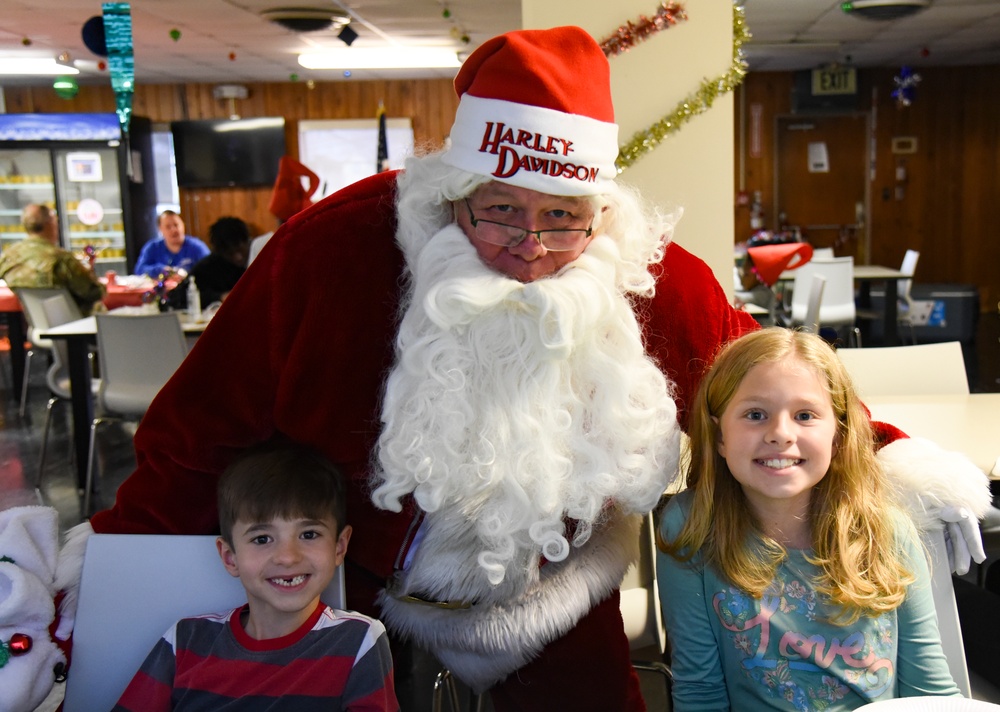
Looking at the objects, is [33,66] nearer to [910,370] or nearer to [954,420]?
[910,370]

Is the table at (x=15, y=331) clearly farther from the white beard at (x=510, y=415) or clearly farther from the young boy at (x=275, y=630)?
the white beard at (x=510, y=415)

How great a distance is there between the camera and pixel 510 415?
1.39 meters

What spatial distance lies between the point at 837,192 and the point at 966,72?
190cm

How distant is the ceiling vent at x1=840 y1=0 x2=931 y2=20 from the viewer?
6.15 metres

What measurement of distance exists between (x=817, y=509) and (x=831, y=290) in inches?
199

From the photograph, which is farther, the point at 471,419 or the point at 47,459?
the point at 47,459

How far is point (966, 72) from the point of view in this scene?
10172 millimetres

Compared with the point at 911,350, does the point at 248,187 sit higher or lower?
higher

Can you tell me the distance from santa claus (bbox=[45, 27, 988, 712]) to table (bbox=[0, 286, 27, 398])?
5.56 m

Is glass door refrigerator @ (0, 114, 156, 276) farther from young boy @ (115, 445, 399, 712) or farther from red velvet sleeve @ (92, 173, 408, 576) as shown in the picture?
young boy @ (115, 445, 399, 712)

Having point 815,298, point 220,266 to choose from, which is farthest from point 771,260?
point 220,266

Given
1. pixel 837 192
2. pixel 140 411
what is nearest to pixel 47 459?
pixel 140 411

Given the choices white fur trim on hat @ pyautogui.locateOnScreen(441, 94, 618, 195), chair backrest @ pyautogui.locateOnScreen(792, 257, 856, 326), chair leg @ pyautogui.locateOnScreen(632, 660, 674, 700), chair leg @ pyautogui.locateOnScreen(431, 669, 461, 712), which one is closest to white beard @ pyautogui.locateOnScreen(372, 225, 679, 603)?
white fur trim on hat @ pyautogui.locateOnScreen(441, 94, 618, 195)

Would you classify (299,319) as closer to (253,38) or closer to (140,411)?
(140,411)
